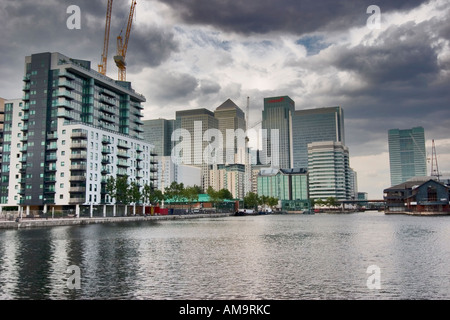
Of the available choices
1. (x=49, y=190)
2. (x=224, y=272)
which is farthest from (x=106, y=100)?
(x=224, y=272)

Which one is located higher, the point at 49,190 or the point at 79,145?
the point at 79,145

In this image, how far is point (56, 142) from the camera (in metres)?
165

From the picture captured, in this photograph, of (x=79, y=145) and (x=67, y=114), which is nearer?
(x=79, y=145)

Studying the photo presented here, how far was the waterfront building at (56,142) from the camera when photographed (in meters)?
163

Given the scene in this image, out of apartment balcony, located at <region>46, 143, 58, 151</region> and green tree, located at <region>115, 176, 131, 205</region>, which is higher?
apartment balcony, located at <region>46, 143, 58, 151</region>

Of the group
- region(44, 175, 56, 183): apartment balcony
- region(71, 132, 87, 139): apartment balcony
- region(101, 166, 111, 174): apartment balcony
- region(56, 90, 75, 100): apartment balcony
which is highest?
region(56, 90, 75, 100): apartment balcony

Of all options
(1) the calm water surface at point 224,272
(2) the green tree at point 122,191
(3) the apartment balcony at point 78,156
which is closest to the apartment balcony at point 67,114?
(3) the apartment balcony at point 78,156

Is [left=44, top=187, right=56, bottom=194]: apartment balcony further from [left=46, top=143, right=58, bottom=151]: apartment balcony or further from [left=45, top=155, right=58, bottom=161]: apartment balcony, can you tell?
[left=46, top=143, right=58, bottom=151]: apartment balcony

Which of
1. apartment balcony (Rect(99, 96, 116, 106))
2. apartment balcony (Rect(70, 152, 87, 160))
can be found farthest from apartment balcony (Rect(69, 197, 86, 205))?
apartment balcony (Rect(99, 96, 116, 106))

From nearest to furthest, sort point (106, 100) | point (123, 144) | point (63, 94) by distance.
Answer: point (63, 94) → point (123, 144) → point (106, 100)

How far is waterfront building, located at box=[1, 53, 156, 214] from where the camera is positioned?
534 feet

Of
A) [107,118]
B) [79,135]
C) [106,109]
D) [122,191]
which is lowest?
[122,191]

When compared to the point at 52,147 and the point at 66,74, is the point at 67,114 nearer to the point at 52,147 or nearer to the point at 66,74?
the point at 52,147

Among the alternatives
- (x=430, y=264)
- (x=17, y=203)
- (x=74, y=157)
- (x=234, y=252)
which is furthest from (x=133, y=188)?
(x=430, y=264)
